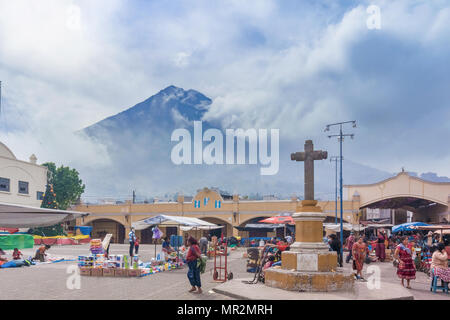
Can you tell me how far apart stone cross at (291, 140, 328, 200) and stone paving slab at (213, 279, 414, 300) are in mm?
2599

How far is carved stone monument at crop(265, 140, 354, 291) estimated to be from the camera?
33.6 ft

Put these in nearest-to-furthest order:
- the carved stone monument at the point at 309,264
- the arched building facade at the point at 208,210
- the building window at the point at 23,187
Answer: the carved stone monument at the point at 309,264 → the building window at the point at 23,187 → the arched building facade at the point at 208,210

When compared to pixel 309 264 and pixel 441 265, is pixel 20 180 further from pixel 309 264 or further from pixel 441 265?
pixel 441 265

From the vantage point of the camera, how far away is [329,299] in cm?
917

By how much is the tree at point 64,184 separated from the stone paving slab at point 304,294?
4460cm

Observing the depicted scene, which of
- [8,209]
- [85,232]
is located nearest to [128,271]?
[8,209]

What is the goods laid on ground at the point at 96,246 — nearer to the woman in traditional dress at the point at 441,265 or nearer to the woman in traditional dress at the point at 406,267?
the woman in traditional dress at the point at 406,267

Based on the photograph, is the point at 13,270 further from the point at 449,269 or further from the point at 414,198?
the point at 414,198

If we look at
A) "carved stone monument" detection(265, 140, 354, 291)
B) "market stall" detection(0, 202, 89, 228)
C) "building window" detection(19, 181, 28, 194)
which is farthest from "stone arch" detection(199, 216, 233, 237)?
"carved stone monument" detection(265, 140, 354, 291)

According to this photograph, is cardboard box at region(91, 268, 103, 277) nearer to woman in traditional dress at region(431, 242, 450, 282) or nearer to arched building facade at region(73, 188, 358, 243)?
woman in traditional dress at region(431, 242, 450, 282)

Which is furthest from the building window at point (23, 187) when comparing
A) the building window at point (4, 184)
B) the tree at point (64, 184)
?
the tree at point (64, 184)

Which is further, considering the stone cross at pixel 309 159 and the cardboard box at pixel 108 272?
the cardboard box at pixel 108 272

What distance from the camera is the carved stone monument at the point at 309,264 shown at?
10234 mm

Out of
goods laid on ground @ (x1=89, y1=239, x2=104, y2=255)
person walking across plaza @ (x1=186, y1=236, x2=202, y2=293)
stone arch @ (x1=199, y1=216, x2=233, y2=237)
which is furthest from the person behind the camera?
stone arch @ (x1=199, y1=216, x2=233, y2=237)
